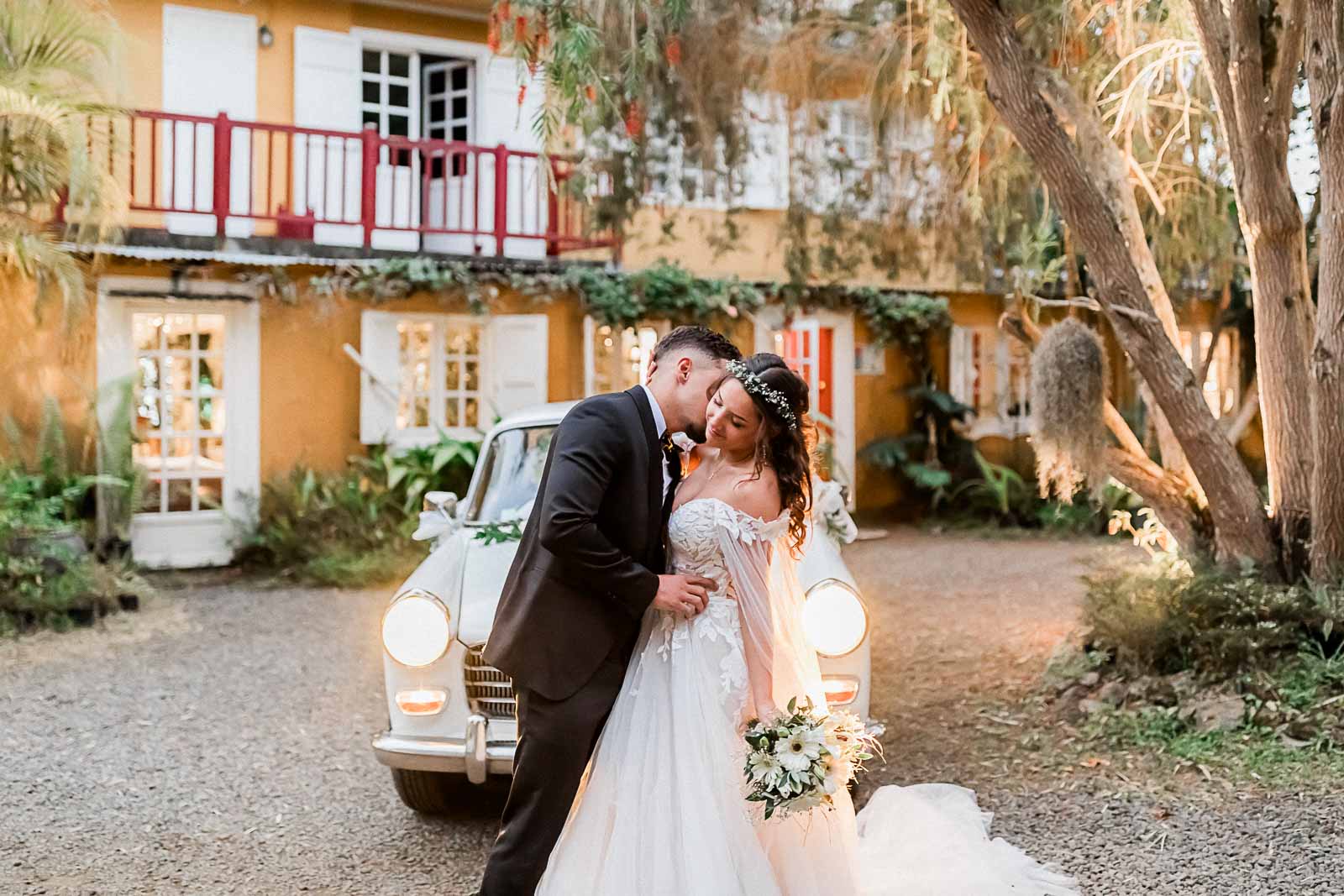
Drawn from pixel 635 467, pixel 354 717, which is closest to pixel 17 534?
pixel 354 717

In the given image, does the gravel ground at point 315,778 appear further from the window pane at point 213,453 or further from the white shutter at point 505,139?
the white shutter at point 505,139

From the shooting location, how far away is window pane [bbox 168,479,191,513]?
1185cm

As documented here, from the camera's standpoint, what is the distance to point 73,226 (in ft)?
35.7

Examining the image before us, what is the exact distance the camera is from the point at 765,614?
360cm

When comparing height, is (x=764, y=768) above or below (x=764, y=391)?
below

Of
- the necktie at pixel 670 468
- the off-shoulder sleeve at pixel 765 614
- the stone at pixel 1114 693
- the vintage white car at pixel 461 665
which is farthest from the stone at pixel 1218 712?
the necktie at pixel 670 468

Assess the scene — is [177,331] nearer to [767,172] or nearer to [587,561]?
[767,172]

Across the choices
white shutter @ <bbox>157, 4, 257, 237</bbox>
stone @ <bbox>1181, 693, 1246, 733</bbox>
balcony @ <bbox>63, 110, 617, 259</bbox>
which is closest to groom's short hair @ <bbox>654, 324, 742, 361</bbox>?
stone @ <bbox>1181, 693, 1246, 733</bbox>

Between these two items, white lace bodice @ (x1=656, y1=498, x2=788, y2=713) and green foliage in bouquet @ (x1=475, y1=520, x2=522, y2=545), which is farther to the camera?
green foliage in bouquet @ (x1=475, y1=520, x2=522, y2=545)

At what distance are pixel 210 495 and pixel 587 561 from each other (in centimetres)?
941

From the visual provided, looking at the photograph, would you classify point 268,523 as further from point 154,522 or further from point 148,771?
point 148,771

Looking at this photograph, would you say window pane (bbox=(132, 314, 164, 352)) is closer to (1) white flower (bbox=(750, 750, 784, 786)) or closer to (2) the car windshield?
(2) the car windshield

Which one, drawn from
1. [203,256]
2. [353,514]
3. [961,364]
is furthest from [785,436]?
[961,364]

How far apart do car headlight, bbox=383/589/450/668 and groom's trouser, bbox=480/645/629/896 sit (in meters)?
1.11
